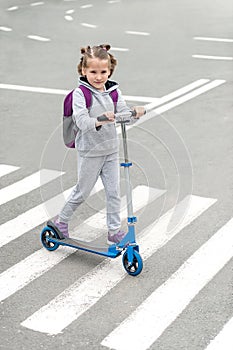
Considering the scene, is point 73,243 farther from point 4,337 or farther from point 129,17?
point 129,17

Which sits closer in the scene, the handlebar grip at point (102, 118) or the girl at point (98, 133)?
the handlebar grip at point (102, 118)

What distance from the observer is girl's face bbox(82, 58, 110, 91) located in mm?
6930

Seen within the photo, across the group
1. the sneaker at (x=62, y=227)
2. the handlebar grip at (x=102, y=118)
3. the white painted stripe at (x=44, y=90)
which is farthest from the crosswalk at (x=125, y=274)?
the white painted stripe at (x=44, y=90)

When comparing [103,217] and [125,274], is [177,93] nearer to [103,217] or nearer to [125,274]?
[103,217]

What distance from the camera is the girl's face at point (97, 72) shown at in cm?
693

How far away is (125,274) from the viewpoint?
23.6 feet

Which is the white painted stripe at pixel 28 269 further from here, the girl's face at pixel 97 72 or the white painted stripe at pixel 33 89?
the white painted stripe at pixel 33 89

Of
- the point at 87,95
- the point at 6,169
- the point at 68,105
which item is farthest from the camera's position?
the point at 6,169

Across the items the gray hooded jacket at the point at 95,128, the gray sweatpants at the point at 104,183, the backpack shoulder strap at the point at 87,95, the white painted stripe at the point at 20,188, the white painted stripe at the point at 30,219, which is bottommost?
the white painted stripe at the point at 20,188

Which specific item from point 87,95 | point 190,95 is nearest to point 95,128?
point 87,95

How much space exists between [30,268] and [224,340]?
205 centimetres

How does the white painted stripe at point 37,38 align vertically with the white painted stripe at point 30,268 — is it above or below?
below

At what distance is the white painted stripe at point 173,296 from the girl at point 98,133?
0.73 m

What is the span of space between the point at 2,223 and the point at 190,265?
211 centimetres
